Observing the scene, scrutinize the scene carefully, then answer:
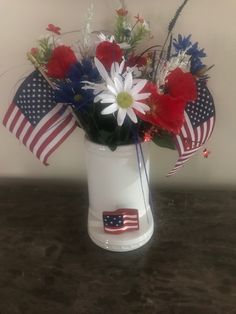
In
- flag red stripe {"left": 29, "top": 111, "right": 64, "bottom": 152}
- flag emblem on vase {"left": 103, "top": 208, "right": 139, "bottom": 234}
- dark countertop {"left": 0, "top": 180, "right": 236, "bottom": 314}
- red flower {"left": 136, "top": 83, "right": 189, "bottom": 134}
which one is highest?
red flower {"left": 136, "top": 83, "right": 189, "bottom": 134}

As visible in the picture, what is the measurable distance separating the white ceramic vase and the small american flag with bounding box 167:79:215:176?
85mm

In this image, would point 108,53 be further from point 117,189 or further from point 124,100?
point 117,189

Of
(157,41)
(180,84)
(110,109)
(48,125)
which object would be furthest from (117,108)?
(157,41)

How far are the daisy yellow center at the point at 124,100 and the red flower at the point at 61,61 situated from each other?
0.43ft

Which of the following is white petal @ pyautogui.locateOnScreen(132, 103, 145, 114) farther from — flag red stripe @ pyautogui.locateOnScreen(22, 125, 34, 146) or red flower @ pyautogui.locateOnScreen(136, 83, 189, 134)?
flag red stripe @ pyautogui.locateOnScreen(22, 125, 34, 146)

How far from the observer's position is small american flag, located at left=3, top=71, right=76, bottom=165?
840 millimetres

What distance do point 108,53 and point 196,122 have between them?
0.94 feet

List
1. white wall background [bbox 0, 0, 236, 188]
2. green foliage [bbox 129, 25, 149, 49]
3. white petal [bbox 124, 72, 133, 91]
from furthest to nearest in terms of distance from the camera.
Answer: white wall background [bbox 0, 0, 236, 188], green foliage [bbox 129, 25, 149, 49], white petal [bbox 124, 72, 133, 91]

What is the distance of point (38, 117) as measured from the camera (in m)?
0.86

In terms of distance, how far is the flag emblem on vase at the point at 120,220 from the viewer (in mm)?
887

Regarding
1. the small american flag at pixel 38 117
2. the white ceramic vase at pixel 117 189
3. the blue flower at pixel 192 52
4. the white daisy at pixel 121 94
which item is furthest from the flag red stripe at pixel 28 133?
the blue flower at pixel 192 52

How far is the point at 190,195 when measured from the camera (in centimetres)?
110

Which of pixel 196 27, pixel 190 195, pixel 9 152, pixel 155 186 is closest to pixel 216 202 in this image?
pixel 190 195

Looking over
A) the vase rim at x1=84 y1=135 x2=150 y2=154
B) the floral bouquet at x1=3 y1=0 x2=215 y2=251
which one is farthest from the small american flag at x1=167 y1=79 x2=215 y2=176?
the vase rim at x1=84 y1=135 x2=150 y2=154
